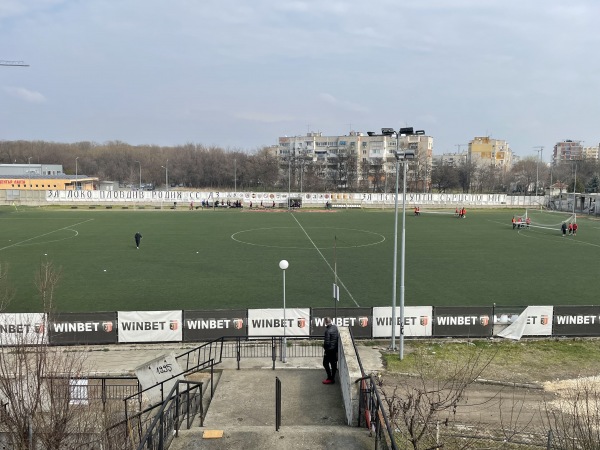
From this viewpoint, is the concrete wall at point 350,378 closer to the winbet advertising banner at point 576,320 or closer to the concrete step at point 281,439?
the concrete step at point 281,439

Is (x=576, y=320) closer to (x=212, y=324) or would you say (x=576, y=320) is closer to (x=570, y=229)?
(x=212, y=324)

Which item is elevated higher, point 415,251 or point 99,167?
point 99,167

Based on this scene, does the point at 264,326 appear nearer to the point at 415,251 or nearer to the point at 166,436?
the point at 166,436

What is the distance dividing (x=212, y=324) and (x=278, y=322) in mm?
2672

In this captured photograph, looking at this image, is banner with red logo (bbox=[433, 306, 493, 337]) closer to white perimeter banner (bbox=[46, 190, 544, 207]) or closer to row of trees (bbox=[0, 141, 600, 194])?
white perimeter banner (bbox=[46, 190, 544, 207])

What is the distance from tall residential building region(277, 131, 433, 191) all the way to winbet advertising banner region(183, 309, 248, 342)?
10694 cm

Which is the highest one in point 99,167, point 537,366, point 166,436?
point 99,167

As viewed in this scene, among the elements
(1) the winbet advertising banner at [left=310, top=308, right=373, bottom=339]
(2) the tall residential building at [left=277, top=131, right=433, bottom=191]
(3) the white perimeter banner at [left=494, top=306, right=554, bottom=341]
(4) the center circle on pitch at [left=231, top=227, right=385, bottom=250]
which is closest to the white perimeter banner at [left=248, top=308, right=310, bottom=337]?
(1) the winbet advertising banner at [left=310, top=308, right=373, bottom=339]

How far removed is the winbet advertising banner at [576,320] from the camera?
20.7 meters

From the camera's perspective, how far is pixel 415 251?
39.9 meters

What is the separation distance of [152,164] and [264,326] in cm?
16096

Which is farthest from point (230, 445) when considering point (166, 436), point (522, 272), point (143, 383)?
point (522, 272)

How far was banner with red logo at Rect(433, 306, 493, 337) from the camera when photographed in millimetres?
20516

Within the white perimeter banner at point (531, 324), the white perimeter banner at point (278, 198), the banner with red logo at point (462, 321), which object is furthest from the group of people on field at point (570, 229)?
the white perimeter banner at point (278, 198)
